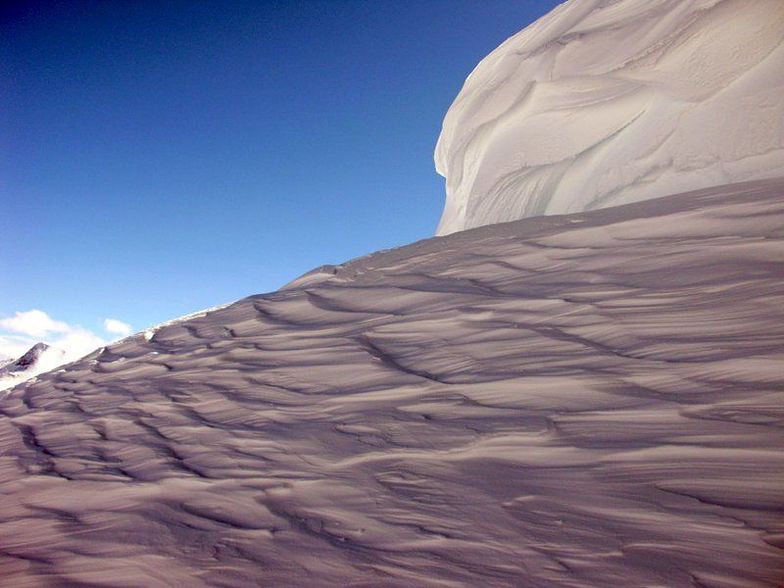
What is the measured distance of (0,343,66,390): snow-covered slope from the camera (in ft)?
27.3

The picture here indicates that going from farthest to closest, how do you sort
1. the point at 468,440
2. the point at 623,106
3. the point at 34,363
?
the point at 34,363
the point at 623,106
the point at 468,440

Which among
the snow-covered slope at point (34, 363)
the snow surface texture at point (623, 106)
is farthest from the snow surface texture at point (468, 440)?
the snow-covered slope at point (34, 363)

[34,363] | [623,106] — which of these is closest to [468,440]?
[623,106]

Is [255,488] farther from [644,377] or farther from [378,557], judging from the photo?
[644,377]

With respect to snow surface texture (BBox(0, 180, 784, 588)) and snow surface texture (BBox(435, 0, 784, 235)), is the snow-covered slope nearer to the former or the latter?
snow surface texture (BBox(0, 180, 784, 588))

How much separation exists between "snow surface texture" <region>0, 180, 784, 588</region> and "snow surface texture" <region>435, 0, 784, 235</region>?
192 centimetres

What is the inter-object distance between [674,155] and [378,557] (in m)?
5.42

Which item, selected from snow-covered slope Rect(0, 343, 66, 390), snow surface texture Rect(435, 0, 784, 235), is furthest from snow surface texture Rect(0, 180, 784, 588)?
snow-covered slope Rect(0, 343, 66, 390)

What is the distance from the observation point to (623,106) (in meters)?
6.80

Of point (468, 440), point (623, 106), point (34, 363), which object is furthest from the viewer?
point (34, 363)

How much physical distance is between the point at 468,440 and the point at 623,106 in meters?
5.85

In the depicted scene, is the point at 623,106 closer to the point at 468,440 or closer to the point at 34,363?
the point at 468,440

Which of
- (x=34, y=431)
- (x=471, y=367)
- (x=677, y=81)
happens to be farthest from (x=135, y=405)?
(x=677, y=81)

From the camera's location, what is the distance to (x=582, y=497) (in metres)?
1.65
